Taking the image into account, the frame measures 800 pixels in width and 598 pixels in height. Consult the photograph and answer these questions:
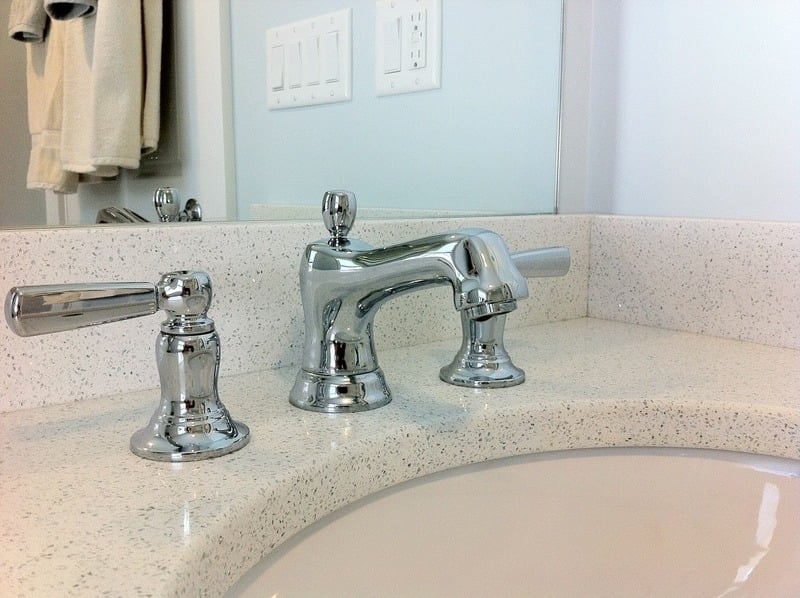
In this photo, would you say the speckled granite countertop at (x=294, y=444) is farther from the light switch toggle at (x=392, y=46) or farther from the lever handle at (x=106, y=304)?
the light switch toggle at (x=392, y=46)

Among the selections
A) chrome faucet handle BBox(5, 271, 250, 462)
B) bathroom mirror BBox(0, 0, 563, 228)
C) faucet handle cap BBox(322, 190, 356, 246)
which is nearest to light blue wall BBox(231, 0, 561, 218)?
bathroom mirror BBox(0, 0, 563, 228)

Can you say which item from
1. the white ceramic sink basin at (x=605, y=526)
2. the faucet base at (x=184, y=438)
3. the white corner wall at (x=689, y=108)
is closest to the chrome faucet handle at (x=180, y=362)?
the faucet base at (x=184, y=438)

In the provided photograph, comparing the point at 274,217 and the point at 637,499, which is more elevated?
the point at 274,217

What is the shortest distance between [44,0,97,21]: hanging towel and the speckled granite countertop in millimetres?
288

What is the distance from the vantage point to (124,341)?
567mm

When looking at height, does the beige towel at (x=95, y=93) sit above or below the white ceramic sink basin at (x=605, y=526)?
above

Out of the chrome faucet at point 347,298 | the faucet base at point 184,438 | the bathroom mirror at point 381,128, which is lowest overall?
the faucet base at point 184,438

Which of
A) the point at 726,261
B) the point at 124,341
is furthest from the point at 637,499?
the point at 124,341

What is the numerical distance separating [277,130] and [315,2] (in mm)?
158

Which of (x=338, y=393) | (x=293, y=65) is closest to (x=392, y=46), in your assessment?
(x=293, y=65)

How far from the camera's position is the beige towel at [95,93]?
21.2 inches

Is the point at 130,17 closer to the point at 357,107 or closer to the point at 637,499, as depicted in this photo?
the point at 357,107

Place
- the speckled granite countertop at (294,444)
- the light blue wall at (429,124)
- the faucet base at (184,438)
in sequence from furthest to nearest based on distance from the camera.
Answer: the light blue wall at (429,124) < the faucet base at (184,438) < the speckled granite countertop at (294,444)

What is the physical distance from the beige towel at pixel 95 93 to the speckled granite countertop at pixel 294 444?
184 mm
